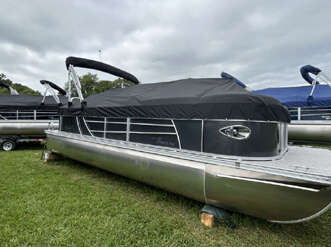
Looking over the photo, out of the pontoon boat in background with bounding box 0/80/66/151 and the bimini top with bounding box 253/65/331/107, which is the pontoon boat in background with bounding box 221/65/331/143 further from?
the pontoon boat in background with bounding box 0/80/66/151

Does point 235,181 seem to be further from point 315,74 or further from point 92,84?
point 92,84

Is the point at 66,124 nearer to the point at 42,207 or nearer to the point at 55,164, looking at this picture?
the point at 55,164

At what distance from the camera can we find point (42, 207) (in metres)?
2.65

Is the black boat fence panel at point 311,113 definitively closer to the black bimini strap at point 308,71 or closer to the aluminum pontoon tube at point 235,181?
the black bimini strap at point 308,71

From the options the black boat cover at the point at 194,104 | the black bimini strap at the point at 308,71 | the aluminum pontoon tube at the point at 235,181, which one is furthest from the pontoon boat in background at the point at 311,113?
the aluminum pontoon tube at the point at 235,181

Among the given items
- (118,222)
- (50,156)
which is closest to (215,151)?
(118,222)

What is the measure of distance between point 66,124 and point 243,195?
15.5 feet

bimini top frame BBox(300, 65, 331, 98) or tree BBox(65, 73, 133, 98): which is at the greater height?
tree BBox(65, 73, 133, 98)

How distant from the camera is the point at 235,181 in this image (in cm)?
196

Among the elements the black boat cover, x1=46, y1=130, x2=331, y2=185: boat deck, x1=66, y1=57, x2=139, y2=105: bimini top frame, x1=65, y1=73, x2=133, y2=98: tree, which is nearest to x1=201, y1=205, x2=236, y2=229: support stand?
x1=46, y1=130, x2=331, y2=185: boat deck

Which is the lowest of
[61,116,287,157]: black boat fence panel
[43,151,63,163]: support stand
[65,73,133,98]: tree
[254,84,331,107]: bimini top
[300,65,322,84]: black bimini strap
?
[43,151,63,163]: support stand

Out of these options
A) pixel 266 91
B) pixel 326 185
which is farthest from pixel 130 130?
pixel 266 91

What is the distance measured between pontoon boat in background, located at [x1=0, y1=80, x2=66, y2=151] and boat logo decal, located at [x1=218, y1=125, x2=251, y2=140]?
628 cm

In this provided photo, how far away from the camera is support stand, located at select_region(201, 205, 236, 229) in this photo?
2270 mm
